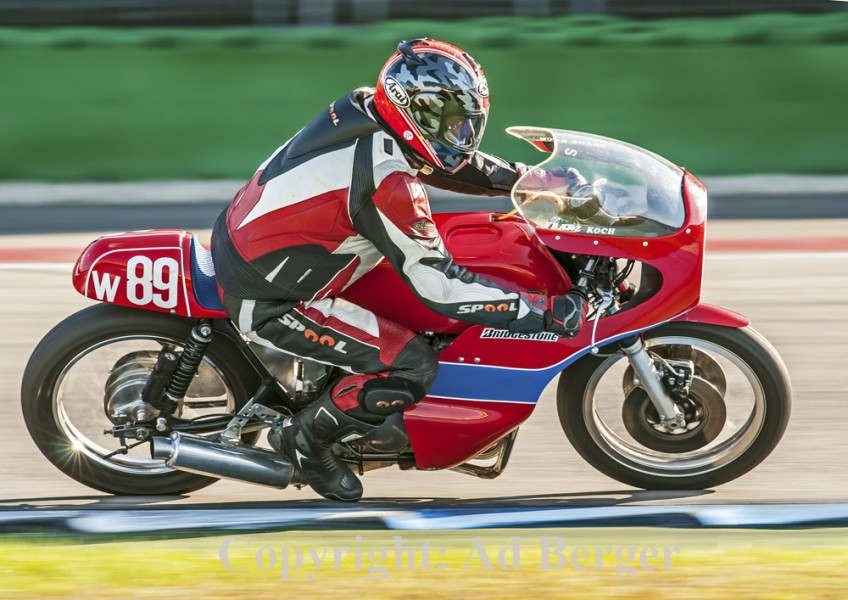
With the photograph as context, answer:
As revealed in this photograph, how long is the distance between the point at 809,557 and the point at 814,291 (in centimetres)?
396

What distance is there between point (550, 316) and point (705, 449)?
0.99m

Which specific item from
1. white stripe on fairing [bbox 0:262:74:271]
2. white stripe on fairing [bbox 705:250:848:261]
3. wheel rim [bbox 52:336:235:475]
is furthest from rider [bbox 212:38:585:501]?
white stripe on fairing [bbox 705:250:848:261]

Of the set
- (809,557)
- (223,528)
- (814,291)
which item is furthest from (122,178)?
(809,557)

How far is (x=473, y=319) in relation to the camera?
459 centimetres

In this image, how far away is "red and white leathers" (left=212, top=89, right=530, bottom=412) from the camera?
14.5 feet

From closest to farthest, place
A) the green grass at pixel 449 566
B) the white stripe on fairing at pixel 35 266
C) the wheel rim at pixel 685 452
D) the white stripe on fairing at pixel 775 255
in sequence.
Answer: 1. the green grass at pixel 449 566
2. the wheel rim at pixel 685 452
3. the white stripe on fairing at pixel 35 266
4. the white stripe on fairing at pixel 775 255

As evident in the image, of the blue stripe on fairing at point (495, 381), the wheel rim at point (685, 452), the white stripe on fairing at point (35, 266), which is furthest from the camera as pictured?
the white stripe on fairing at point (35, 266)

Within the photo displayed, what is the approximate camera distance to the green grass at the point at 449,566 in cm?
405

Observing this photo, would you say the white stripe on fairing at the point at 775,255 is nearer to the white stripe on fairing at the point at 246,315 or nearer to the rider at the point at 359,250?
the rider at the point at 359,250

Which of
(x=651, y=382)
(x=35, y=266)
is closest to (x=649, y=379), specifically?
(x=651, y=382)

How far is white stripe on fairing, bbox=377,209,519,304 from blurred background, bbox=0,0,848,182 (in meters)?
6.15

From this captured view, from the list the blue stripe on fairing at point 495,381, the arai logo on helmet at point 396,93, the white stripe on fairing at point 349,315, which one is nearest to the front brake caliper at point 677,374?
the blue stripe on fairing at point 495,381

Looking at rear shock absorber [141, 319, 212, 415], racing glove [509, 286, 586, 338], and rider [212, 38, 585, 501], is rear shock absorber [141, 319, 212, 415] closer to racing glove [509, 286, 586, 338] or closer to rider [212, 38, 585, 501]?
rider [212, 38, 585, 501]

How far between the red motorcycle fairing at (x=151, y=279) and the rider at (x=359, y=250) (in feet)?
0.42
